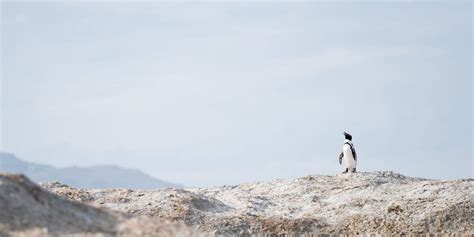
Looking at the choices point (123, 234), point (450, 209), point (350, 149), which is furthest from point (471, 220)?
point (123, 234)

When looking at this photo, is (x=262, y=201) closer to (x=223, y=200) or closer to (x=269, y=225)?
(x=223, y=200)

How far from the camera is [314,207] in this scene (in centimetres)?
3319

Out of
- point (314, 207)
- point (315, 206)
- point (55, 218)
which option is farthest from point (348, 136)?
point (55, 218)

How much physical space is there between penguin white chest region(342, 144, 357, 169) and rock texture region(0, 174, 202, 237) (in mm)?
27595

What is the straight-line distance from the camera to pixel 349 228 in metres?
30.4

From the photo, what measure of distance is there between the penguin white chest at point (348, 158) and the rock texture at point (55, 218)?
1086 inches

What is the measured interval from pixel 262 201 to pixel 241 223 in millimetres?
4626

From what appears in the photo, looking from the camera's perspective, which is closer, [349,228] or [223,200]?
[349,228]

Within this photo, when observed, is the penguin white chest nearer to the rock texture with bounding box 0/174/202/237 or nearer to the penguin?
the penguin

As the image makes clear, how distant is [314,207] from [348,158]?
10.7 m

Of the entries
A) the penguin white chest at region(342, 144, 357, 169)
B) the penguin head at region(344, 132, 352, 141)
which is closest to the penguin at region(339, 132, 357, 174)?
the penguin white chest at region(342, 144, 357, 169)

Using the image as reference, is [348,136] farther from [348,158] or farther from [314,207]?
[314,207]

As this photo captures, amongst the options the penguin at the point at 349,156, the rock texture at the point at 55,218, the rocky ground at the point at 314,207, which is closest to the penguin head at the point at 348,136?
the penguin at the point at 349,156

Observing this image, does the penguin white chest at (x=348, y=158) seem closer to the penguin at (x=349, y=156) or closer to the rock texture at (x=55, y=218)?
the penguin at (x=349, y=156)
